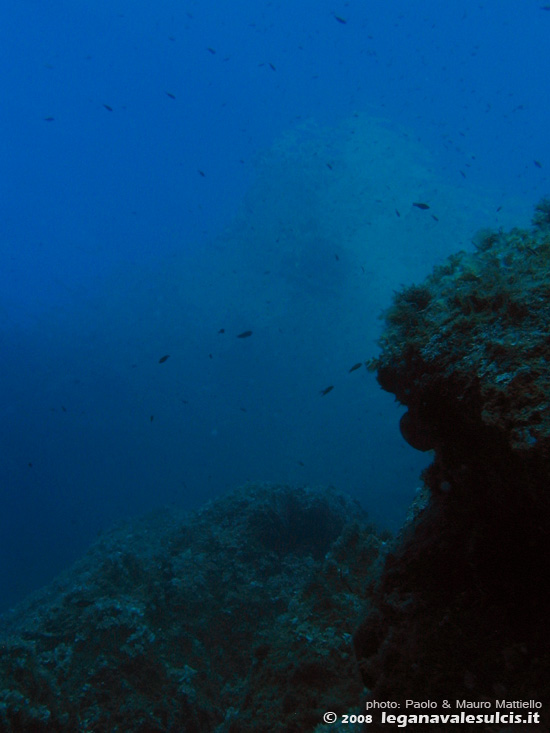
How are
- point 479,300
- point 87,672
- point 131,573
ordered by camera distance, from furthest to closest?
point 131,573 < point 87,672 < point 479,300

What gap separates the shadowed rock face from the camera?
2119 millimetres

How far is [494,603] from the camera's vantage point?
2314 mm

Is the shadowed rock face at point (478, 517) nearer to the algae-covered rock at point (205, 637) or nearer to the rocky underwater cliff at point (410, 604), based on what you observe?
the rocky underwater cliff at point (410, 604)

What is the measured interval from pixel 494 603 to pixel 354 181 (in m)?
51.6

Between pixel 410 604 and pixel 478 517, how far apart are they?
2.52 feet

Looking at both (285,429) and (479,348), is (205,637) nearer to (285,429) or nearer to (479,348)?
(479,348)

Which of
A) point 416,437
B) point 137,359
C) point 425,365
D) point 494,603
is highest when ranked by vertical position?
point 137,359

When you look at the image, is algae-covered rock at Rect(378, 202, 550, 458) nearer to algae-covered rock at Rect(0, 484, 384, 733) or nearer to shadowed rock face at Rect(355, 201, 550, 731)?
shadowed rock face at Rect(355, 201, 550, 731)

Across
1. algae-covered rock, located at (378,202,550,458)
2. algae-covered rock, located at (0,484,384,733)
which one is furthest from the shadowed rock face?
algae-covered rock, located at (0,484,384,733)

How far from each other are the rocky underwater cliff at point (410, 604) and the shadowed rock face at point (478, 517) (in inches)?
0.4

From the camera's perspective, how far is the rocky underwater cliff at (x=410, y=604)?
7.21 feet

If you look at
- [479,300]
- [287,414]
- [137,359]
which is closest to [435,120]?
[287,414]

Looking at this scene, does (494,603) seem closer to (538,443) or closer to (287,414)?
(538,443)

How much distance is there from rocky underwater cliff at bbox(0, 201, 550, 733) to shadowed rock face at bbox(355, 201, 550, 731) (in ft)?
0.04
